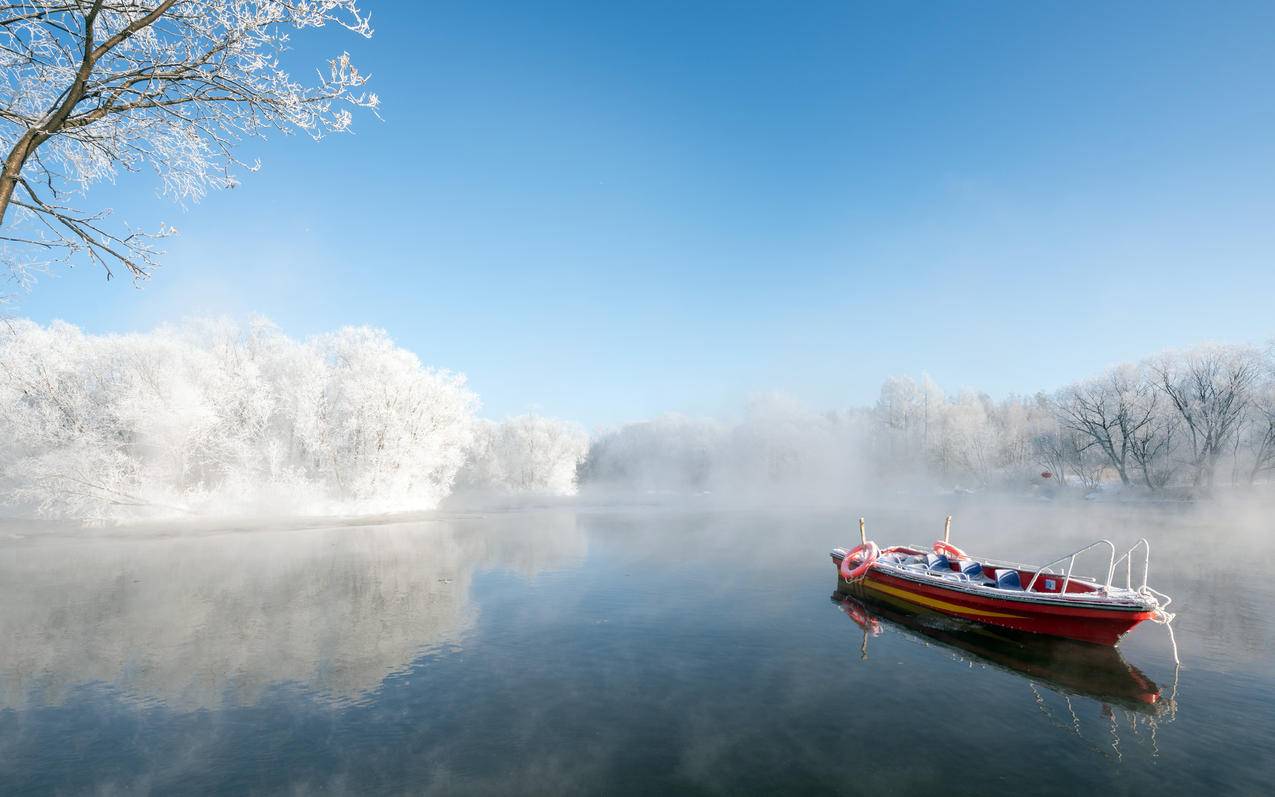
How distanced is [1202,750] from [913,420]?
84.3m

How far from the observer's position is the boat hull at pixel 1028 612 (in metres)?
14.0

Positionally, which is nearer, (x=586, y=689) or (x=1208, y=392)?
(x=586, y=689)

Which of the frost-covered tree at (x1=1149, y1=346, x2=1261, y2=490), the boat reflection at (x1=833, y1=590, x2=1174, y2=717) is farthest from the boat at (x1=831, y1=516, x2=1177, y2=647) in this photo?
the frost-covered tree at (x1=1149, y1=346, x2=1261, y2=490)

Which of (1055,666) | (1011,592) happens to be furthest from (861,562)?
(1055,666)

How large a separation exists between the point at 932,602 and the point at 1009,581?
237cm

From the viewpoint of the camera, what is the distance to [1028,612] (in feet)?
50.5

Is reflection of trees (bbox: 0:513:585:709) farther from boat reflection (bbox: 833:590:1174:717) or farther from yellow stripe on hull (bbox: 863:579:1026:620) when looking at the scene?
yellow stripe on hull (bbox: 863:579:1026:620)

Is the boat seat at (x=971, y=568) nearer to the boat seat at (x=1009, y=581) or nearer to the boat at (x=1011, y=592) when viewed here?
the boat at (x=1011, y=592)

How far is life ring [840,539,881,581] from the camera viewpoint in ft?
66.7

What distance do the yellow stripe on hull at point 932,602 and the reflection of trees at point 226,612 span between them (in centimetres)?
1429

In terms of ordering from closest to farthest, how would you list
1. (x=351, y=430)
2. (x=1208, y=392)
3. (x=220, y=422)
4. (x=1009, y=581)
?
(x=1009, y=581)
(x=220, y=422)
(x=351, y=430)
(x=1208, y=392)

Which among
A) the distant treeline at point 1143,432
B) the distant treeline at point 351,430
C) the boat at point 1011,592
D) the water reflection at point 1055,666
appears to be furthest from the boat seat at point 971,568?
the distant treeline at point 1143,432

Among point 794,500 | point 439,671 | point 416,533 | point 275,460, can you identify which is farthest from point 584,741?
point 794,500

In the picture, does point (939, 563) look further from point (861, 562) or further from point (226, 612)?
point (226, 612)
